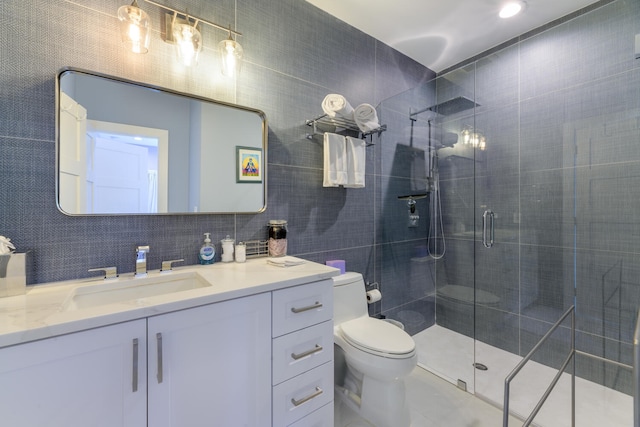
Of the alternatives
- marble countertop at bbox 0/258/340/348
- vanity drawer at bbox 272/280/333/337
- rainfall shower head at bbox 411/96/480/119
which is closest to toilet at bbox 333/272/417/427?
vanity drawer at bbox 272/280/333/337

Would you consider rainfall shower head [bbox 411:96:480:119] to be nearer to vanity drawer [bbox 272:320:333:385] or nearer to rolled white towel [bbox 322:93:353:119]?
rolled white towel [bbox 322:93:353:119]

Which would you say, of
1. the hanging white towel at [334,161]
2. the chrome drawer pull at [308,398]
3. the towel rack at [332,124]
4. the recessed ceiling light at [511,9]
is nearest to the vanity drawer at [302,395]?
the chrome drawer pull at [308,398]

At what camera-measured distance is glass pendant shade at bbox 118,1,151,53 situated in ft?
3.71

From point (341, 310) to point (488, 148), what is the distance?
1815mm

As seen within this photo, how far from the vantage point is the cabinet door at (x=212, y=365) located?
0.81m

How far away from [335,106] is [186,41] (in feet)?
2.87

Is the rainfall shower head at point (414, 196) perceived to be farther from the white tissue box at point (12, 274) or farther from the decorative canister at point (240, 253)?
the white tissue box at point (12, 274)

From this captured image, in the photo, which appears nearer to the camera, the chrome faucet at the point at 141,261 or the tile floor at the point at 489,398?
the chrome faucet at the point at 141,261

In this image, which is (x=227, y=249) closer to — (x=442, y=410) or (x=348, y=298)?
(x=348, y=298)

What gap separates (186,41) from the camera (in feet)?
4.21

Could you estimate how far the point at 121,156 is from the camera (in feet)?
3.94

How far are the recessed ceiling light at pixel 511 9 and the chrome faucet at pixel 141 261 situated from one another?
2.67m

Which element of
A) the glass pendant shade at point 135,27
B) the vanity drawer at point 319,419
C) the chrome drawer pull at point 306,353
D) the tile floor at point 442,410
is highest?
the glass pendant shade at point 135,27

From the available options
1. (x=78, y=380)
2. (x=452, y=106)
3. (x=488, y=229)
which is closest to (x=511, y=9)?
(x=452, y=106)
